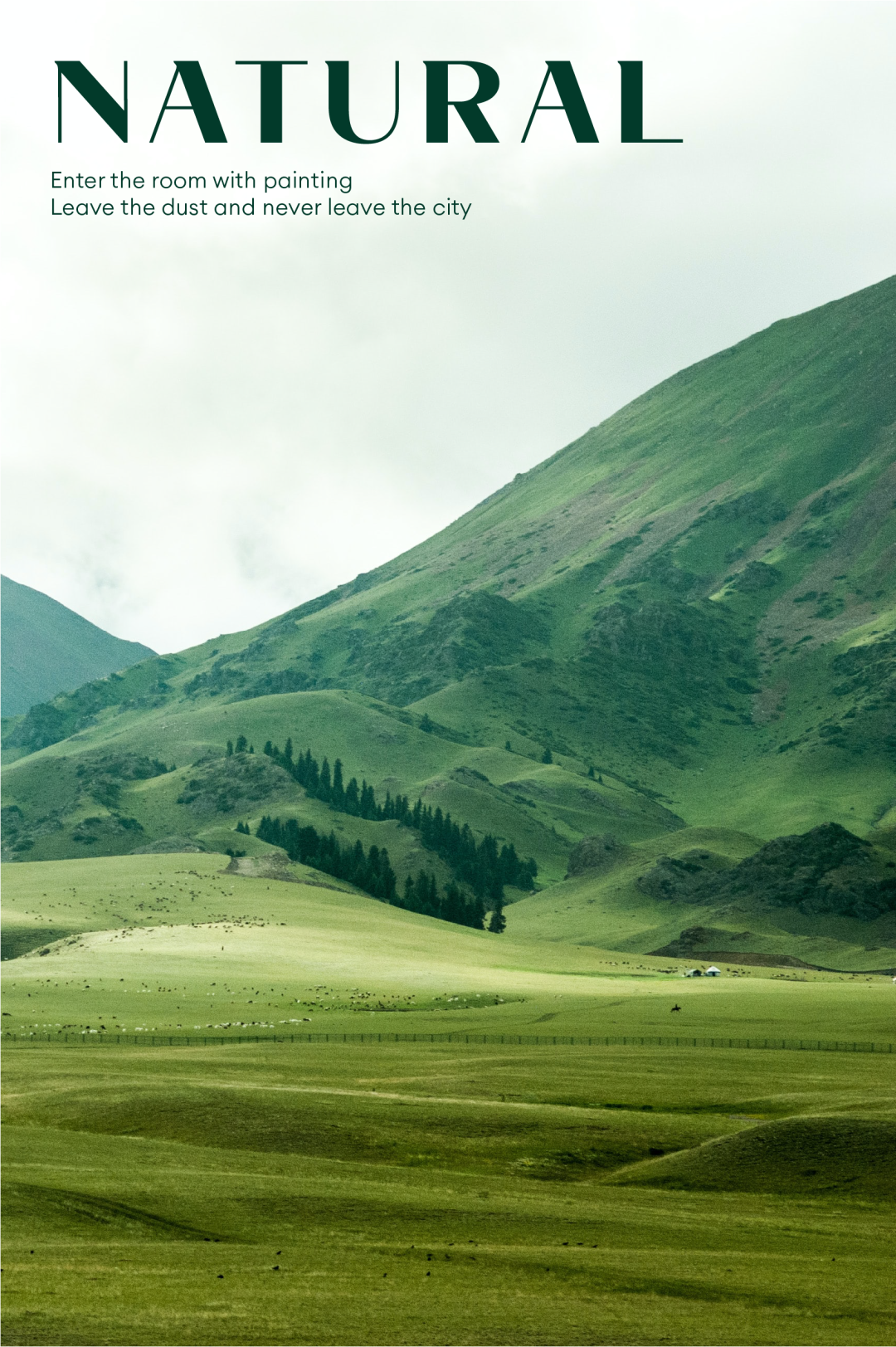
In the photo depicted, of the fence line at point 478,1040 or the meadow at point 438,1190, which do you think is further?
the fence line at point 478,1040

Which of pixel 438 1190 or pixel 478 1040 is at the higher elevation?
pixel 438 1190

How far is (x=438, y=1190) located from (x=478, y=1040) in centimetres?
5805

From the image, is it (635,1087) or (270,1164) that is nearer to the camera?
(270,1164)

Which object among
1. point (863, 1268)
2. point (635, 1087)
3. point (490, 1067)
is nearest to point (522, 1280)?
point (863, 1268)

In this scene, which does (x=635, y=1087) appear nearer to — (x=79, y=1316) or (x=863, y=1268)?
(x=863, y=1268)

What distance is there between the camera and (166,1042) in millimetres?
104188

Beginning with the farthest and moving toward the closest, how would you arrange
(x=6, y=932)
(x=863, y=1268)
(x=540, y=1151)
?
1. (x=6, y=932)
2. (x=540, y=1151)
3. (x=863, y=1268)

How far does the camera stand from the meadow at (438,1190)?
33.5m

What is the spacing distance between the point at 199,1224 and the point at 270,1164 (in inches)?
459

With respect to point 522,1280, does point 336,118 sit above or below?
above

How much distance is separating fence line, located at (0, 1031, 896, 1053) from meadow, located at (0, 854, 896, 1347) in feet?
5.25

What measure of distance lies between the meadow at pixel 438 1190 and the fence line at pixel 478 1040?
1.60 meters

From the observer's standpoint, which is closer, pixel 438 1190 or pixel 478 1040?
pixel 438 1190

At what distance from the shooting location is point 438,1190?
5106 cm
